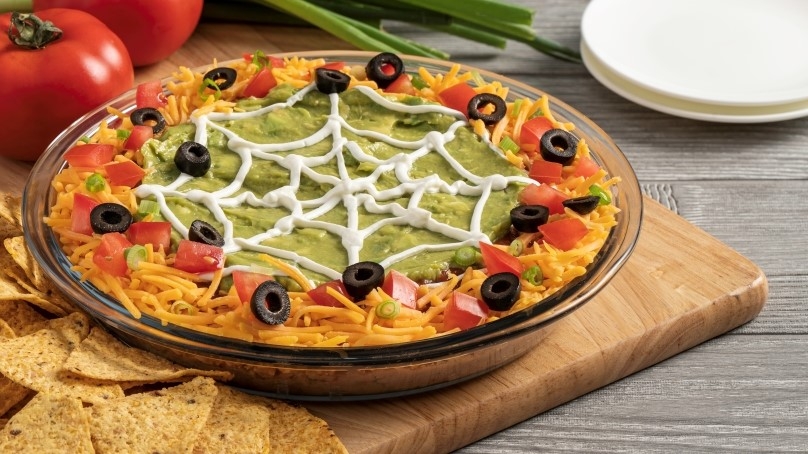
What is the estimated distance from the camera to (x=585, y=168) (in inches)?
176

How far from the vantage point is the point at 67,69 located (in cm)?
495

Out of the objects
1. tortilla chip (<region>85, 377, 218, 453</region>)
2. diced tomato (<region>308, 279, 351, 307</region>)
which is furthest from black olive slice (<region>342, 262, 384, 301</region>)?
tortilla chip (<region>85, 377, 218, 453</region>)

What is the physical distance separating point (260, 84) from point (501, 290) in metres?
1.77

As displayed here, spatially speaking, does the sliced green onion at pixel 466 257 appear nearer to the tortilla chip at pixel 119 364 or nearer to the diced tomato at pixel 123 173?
the tortilla chip at pixel 119 364

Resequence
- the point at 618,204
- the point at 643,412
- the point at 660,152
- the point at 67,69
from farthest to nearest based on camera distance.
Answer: the point at 660,152 < the point at 67,69 < the point at 618,204 < the point at 643,412

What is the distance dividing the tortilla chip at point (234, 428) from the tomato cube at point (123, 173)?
1.08 m

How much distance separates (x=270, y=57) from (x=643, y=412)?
2414mm

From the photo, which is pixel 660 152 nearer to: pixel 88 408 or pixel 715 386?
pixel 715 386

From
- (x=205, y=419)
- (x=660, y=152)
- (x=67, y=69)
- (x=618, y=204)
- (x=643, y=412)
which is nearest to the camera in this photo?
(x=205, y=419)

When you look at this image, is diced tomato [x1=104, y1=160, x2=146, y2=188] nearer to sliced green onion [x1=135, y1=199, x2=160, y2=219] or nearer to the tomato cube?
the tomato cube

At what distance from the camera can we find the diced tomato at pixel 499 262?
12.6ft

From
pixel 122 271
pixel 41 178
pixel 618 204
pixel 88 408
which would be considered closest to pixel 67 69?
pixel 41 178

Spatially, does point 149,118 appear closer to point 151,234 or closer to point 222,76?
point 222,76

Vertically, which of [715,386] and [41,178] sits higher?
[41,178]
